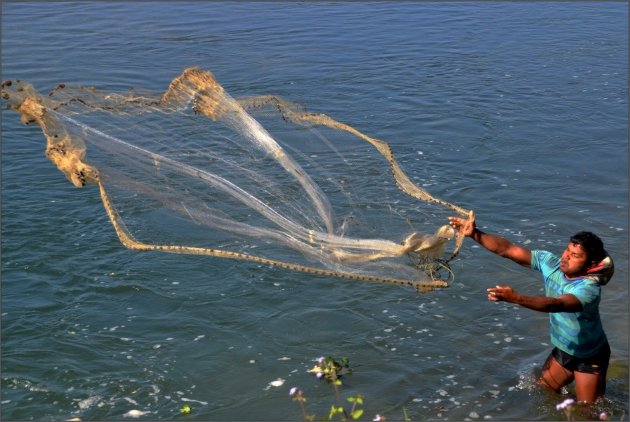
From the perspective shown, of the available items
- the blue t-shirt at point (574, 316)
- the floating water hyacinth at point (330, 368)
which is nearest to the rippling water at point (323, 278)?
the floating water hyacinth at point (330, 368)

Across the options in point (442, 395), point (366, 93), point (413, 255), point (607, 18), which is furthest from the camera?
point (607, 18)

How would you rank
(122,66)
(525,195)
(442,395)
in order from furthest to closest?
(122,66) → (525,195) → (442,395)

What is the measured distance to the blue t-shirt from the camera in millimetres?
5551

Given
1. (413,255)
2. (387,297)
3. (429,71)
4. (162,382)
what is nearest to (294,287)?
(387,297)

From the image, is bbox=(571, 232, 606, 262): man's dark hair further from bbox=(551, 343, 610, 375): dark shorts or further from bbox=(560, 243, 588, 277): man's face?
bbox=(551, 343, 610, 375): dark shorts

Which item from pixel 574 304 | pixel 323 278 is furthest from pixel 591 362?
pixel 323 278

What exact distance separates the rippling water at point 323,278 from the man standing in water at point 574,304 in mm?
251

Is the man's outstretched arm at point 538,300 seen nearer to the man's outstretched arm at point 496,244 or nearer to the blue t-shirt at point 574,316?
the blue t-shirt at point 574,316

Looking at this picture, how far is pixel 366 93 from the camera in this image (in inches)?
517

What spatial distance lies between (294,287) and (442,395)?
206 centimetres

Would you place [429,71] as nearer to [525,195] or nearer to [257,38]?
[257,38]

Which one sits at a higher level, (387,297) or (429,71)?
(429,71)

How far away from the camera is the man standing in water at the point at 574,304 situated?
17.9 feet

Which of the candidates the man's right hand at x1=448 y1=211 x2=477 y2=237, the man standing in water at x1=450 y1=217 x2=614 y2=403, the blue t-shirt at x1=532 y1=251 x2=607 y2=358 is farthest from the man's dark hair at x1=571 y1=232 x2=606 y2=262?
the man's right hand at x1=448 y1=211 x2=477 y2=237
